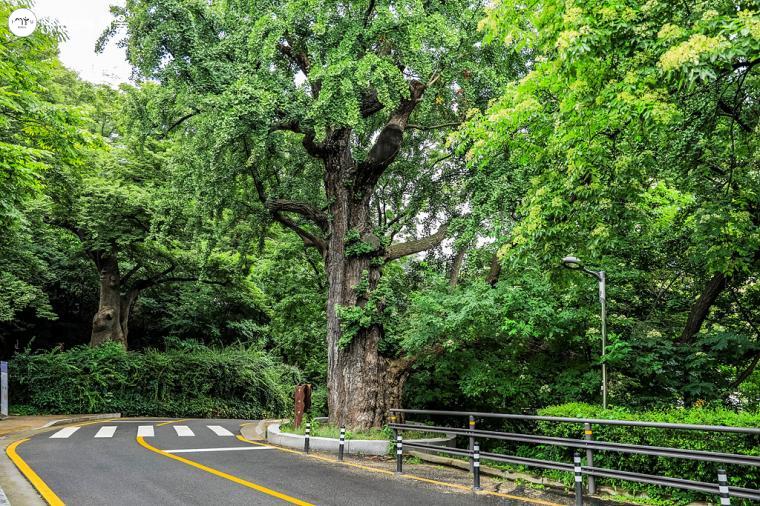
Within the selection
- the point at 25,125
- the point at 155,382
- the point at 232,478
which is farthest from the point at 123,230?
the point at 232,478

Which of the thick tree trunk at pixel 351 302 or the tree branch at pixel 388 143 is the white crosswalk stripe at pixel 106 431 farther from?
the tree branch at pixel 388 143

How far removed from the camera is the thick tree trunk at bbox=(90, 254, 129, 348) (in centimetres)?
2644

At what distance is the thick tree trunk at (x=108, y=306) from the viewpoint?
2644cm

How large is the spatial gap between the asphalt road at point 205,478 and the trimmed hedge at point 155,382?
1141 cm

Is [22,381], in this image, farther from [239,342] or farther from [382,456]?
[382,456]

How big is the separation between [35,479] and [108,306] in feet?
64.9

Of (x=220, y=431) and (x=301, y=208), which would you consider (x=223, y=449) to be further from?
(x=301, y=208)

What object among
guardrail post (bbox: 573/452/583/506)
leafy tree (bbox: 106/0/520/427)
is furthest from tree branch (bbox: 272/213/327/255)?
guardrail post (bbox: 573/452/583/506)

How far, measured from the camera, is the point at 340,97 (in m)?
12.9

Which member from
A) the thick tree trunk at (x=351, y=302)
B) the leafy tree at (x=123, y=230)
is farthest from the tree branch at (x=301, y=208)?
the leafy tree at (x=123, y=230)

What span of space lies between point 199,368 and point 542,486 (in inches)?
872

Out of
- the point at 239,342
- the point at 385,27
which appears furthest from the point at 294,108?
the point at 239,342

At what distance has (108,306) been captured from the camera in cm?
2661

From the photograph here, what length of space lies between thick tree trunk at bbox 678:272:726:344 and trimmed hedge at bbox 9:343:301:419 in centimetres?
1934
